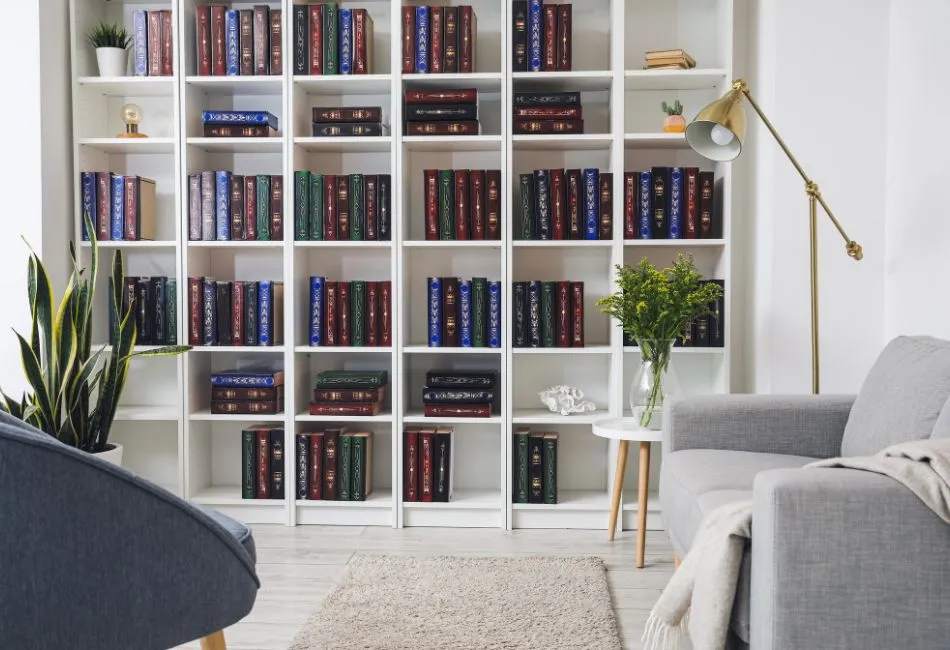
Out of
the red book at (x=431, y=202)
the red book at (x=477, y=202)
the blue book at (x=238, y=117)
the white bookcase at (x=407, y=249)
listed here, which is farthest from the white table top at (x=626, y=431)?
the blue book at (x=238, y=117)

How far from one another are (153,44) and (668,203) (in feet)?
7.25

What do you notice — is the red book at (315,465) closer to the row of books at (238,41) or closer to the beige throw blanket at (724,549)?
the row of books at (238,41)

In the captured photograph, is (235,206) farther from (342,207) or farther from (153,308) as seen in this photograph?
(153,308)

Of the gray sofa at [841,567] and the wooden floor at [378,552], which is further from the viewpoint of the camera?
the wooden floor at [378,552]

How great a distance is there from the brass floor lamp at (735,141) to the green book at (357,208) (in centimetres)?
133

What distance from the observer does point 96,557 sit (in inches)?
51.3

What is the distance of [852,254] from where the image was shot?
3.20 metres

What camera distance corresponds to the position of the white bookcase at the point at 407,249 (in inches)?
145

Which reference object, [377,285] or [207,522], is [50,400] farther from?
[207,522]

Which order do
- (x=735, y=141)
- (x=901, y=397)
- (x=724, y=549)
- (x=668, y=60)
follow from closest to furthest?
(x=724, y=549)
(x=901, y=397)
(x=735, y=141)
(x=668, y=60)

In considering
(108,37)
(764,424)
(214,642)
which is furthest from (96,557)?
(108,37)

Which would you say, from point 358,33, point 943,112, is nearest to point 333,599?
point 358,33

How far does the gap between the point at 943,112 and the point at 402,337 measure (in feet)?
6.94

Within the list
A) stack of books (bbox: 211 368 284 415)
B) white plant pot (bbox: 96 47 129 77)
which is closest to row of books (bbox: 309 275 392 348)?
stack of books (bbox: 211 368 284 415)
